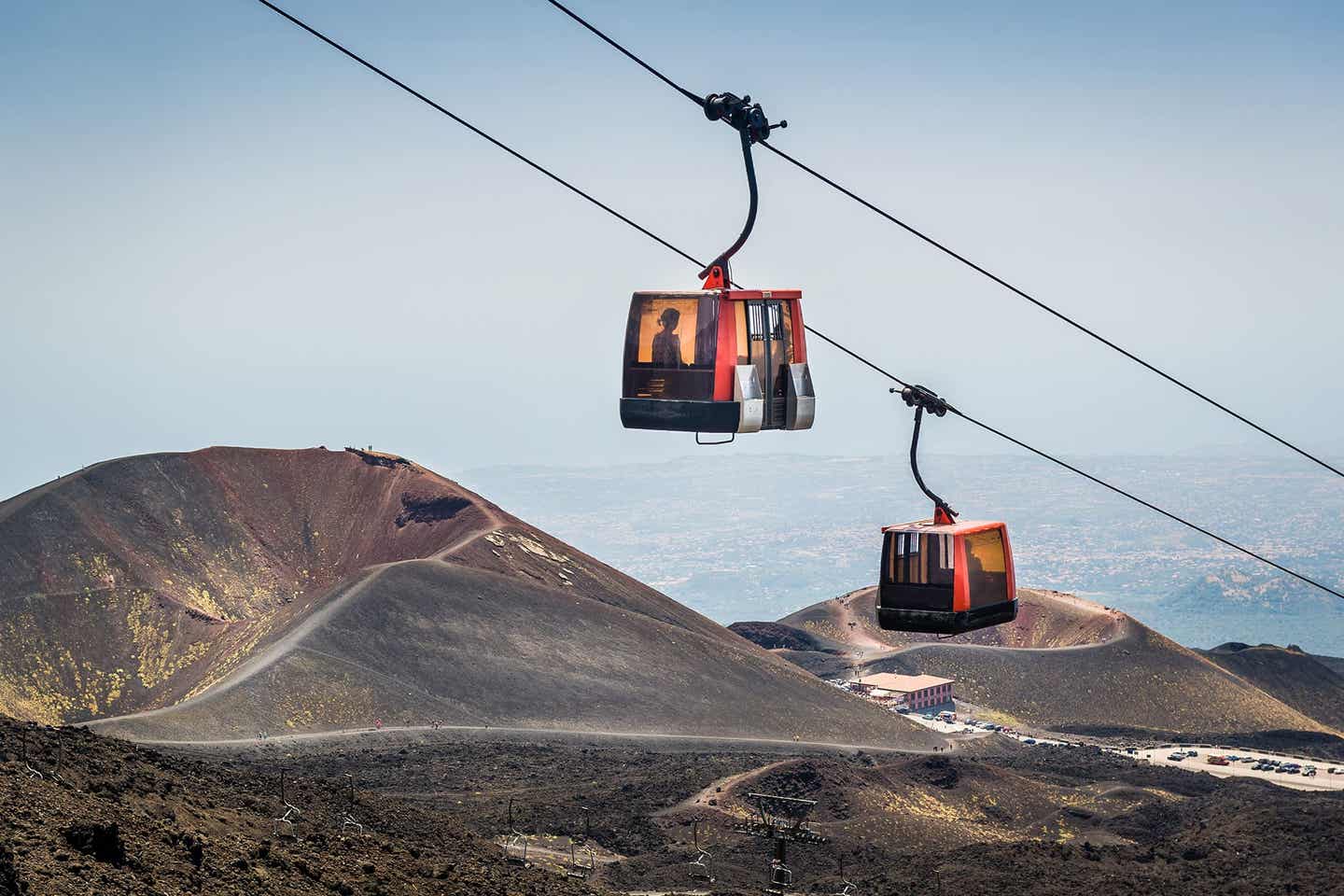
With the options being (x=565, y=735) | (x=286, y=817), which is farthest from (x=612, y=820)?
(x=286, y=817)

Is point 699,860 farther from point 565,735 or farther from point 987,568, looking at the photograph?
point 987,568

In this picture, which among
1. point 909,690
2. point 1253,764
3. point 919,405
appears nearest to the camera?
point 919,405

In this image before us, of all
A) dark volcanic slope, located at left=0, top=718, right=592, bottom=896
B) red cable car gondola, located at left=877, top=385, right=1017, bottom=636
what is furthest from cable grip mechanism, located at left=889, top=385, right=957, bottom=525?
dark volcanic slope, located at left=0, top=718, right=592, bottom=896

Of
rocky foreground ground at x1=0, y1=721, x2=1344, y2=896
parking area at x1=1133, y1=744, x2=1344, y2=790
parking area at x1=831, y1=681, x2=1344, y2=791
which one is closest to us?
rocky foreground ground at x1=0, y1=721, x2=1344, y2=896

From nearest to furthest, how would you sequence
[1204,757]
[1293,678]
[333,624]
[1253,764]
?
1. [333,624]
2. [1253,764]
3. [1204,757]
4. [1293,678]

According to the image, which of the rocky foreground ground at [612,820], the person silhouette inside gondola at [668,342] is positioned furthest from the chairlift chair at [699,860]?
the person silhouette inside gondola at [668,342]

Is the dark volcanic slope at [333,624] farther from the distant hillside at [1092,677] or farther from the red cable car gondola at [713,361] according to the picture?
the red cable car gondola at [713,361]

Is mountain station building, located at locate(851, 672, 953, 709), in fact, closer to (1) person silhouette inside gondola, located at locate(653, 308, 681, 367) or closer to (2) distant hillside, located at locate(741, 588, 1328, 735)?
(2) distant hillside, located at locate(741, 588, 1328, 735)
